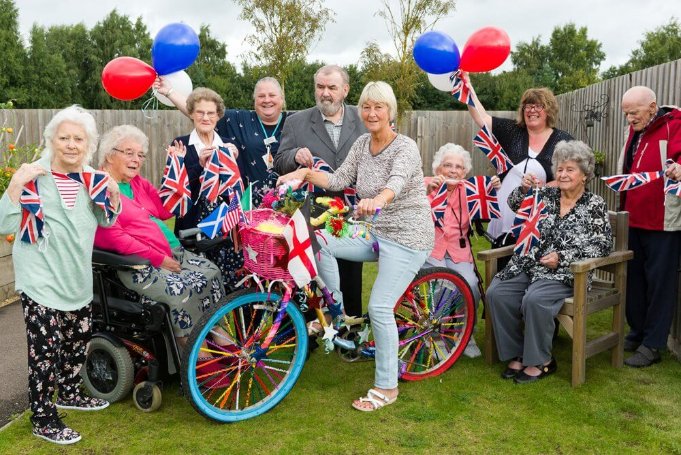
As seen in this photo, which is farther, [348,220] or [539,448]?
[348,220]

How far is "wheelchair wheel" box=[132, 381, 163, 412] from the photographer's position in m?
3.13

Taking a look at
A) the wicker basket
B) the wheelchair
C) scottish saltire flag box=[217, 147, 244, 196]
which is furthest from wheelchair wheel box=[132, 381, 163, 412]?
scottish saltire flag box=[217, 147, 244, 196]

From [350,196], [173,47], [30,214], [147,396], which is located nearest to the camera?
[30,214]

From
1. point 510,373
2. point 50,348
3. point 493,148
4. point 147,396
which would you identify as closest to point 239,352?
point 147,396

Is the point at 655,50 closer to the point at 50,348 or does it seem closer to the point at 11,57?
the point at 11,57

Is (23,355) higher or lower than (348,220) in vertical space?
lower

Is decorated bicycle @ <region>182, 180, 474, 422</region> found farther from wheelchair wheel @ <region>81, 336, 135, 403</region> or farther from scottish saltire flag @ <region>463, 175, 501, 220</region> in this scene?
scottish saltire flag @ <region>463, 175, 501, 220</region>

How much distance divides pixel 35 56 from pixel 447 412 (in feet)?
94.7

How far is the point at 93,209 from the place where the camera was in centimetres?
290

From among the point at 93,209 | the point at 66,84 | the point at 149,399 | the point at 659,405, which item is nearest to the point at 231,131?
the point at 93,209

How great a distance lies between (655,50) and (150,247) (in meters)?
41.7

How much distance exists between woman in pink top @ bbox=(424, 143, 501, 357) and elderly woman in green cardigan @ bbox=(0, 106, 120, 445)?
6.55 ft

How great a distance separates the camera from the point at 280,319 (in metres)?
3.07

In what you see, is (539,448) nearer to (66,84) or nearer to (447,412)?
(447,412)
